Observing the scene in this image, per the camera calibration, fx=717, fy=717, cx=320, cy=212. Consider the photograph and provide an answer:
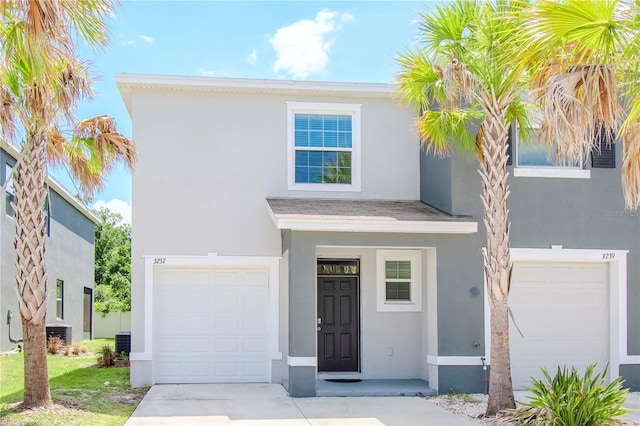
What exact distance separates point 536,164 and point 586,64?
18.7 feet

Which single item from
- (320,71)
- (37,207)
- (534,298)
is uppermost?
(320,71)

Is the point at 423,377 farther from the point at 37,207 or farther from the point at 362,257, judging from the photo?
the point at 37,207

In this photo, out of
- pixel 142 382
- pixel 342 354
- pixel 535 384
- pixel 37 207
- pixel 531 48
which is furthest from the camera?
pixel 342 354

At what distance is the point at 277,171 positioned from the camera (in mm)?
14438

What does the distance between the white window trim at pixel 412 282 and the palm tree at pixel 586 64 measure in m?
6.32

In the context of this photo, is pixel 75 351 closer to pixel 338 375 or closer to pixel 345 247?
pixel 338 375

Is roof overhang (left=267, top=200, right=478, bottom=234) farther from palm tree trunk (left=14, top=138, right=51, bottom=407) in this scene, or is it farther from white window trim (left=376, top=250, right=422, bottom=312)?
palm tree trunk (left=14, top=138, right=51, bottom=407)

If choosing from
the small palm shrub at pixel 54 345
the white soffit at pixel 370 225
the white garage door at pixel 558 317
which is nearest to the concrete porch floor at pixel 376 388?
the white garage door at pixel 558 317

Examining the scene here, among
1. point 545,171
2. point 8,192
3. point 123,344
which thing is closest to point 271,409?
point 545,171

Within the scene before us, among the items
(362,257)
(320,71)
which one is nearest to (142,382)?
(362,257)

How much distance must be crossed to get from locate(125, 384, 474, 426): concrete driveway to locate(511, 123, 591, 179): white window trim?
4.73m

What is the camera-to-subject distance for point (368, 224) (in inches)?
494

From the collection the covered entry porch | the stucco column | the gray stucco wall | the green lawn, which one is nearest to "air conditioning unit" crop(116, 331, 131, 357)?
the green lawn

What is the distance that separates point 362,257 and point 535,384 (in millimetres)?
5662
